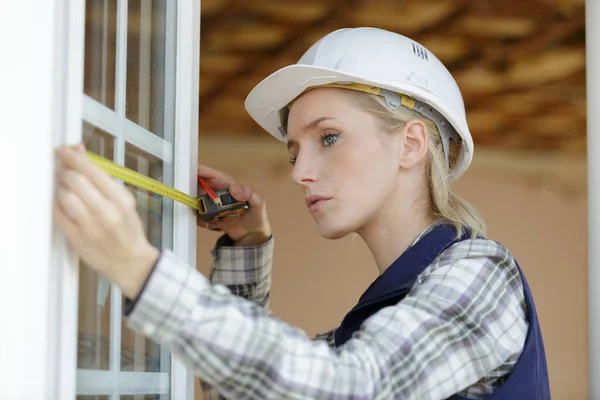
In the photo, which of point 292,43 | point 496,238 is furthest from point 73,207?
point 496,238

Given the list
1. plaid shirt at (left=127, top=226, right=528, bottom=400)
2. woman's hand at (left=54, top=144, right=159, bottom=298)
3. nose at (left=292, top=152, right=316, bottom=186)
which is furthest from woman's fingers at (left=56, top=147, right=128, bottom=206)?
nose at (left=292, top=152, right=316, bottom=186)

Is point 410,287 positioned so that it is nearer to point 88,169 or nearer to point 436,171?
point 436,171

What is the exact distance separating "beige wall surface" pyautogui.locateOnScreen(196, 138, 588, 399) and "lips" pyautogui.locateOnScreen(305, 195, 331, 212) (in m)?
3.66

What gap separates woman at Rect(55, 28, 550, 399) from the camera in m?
1.06

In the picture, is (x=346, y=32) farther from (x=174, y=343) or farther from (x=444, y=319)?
(x=174, y=343)

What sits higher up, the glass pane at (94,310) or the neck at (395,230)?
the neck at (395,230)

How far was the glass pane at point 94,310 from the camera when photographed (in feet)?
3.83

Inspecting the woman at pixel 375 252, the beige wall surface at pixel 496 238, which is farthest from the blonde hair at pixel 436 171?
the beige wall surface at pixel 496 238

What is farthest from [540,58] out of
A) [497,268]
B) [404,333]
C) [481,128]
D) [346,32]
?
[404,333]

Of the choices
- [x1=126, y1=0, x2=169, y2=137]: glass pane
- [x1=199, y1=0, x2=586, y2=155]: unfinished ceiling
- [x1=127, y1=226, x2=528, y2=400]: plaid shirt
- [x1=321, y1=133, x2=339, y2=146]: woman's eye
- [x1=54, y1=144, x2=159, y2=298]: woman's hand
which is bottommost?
[x1=127, y1=226, x2=528, y2=400]: plaid shirt

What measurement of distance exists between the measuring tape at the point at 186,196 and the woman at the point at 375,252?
2.6 inches

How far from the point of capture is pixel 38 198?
Result: 39.3 inches

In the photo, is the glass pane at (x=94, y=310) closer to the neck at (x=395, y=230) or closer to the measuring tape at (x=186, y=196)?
the measuring tape at (x=186, y=196)

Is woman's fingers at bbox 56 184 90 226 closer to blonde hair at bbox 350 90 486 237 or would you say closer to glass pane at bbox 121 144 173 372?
glass pane at bbox 121 144 173 372
